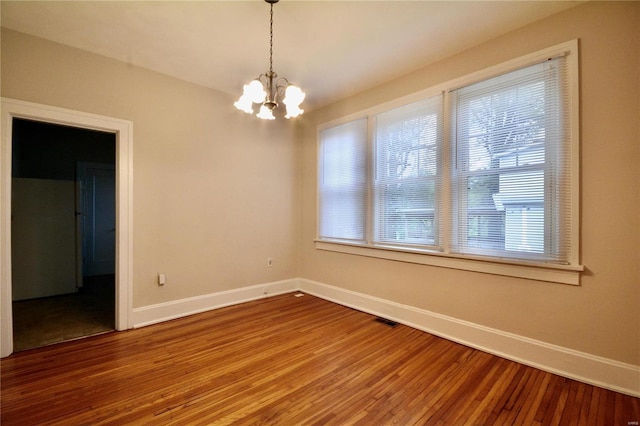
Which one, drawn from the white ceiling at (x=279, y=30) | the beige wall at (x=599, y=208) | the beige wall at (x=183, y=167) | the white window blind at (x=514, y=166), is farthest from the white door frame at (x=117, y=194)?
the beige wall at (x=599, y=208)

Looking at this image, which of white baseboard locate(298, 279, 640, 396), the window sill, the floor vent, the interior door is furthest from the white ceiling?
the interior door

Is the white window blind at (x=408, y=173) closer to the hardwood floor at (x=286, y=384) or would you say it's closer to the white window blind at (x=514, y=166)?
the white window blind at (x=514, y=166)

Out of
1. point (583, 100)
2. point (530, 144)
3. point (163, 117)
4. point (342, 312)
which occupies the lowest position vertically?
point (342, 312)

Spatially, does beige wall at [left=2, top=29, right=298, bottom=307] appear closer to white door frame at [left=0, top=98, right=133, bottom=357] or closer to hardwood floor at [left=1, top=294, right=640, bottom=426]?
white door frame at [left=0, top=98, right=133, bottom=357]

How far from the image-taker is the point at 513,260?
2400mm

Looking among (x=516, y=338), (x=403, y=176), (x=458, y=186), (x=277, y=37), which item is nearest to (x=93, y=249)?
(x=277, y=37)

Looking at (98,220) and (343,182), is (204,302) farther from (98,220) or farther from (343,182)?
(98,220)

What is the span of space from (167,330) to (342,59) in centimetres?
346

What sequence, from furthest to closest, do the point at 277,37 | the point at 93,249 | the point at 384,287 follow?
the point at 93,249, the point at 384,287, the point at 277,37

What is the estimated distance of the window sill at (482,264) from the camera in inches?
85.2

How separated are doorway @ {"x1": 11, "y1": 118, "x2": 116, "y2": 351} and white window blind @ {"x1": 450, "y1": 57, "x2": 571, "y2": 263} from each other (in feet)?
13.0

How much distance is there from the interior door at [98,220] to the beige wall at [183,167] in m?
2.97

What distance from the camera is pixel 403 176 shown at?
3.24 metres

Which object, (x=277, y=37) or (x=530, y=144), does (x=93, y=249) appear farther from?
(x=530, y=144)
